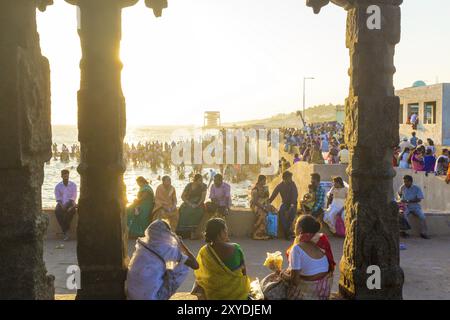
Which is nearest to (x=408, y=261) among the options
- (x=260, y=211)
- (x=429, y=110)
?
(x=260, y=211)

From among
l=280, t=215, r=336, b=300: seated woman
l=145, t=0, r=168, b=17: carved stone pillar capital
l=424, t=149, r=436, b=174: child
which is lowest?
l=280, t=215, r=336, b=300: seated woman

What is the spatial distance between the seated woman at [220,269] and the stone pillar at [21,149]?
77.1 inches

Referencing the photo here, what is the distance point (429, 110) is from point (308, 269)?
2640 cm

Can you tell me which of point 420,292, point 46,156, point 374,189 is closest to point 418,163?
point 420,292

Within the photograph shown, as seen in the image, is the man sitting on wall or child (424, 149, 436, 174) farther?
child (424, 149, 436, 174)

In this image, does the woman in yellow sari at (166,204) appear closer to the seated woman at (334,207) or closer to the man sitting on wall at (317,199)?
the man sitting on wall at (317,199)

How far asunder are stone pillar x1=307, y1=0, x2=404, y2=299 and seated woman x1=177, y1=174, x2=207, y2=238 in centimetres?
481

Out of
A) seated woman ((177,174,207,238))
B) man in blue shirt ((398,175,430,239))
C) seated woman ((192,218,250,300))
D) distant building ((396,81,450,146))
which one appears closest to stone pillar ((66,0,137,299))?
seated woman ((192,218,250,300))

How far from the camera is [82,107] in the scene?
448 centimetres

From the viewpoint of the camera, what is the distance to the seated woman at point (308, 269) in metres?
4.55

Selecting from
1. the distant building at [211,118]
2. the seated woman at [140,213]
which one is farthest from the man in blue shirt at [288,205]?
the distant building at [211,118]

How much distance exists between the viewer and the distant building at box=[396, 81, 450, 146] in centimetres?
2550

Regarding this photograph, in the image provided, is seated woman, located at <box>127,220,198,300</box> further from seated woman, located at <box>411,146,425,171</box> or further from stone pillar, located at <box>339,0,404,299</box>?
seated woman, located at <box>411,146,425,171</box>

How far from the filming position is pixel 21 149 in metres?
2.63
